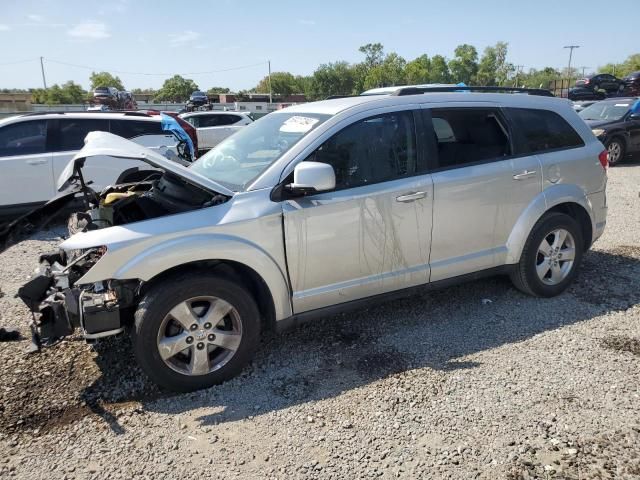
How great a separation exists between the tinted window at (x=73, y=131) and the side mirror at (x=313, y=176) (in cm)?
567

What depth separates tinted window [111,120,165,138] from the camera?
7.94 meters

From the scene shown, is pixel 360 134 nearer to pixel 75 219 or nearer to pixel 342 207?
pixel 342 207

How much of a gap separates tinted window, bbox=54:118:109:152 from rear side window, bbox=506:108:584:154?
20.5ft

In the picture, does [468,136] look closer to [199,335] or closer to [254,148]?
[254,148]

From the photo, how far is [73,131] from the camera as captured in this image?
7.63 meters

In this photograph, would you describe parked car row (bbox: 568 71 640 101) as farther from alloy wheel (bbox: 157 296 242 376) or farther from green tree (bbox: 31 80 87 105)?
green tree (bbox: 31 80 87 105)

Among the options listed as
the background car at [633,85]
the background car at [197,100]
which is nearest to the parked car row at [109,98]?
the background car at [197,100]

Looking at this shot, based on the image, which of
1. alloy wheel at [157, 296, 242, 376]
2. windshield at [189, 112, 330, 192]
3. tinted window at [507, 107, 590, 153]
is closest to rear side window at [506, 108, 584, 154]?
tinted window at [507, 107, 590, 153]

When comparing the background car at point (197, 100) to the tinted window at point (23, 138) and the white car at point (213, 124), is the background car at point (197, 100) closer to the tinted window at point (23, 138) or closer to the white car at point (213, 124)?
the white car at point (213, 124)

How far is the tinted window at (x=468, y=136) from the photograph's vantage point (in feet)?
13.0

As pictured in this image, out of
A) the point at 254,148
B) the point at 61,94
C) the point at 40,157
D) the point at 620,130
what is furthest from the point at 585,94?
the point at 61,94

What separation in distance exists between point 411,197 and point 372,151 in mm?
450

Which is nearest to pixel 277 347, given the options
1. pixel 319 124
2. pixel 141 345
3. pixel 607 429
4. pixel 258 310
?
pixel 258 310

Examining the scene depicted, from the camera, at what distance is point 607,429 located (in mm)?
2791
